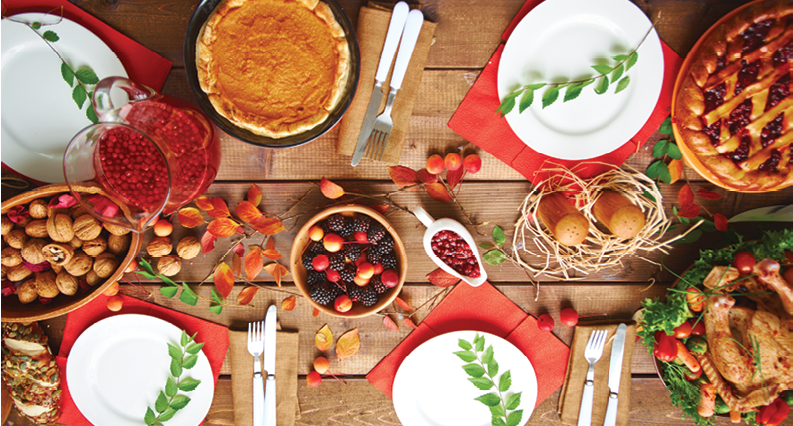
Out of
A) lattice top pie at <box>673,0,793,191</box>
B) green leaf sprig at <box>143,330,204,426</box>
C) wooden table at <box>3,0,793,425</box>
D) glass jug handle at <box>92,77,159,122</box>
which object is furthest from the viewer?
green leaf sprig at <box>143,330,204,426</box>

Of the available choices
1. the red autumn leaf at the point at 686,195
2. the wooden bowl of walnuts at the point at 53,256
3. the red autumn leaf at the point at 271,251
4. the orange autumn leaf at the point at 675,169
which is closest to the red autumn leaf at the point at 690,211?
the red autumn leaf at the point at 686,195

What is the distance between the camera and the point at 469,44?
141cm

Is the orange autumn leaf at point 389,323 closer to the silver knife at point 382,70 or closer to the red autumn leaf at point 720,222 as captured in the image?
the silver knife at point 382,70

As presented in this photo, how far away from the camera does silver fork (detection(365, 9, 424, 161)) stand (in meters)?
1.33

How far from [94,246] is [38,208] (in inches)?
8.6

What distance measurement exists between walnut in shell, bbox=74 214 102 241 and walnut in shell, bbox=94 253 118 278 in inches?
3.2

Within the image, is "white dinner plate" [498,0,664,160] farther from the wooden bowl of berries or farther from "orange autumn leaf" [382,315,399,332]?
"orange autumn leaf" [382,315,399,332]

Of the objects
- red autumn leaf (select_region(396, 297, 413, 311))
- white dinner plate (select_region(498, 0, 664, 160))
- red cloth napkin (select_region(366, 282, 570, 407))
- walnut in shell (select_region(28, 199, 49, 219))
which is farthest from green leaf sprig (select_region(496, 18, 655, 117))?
walnut in shell (select_region(28, 199, 49, 219))

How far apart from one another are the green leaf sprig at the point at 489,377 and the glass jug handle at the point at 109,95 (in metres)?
1.41

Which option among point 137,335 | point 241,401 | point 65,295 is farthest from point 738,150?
point 65,295

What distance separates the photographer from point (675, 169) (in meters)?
1.44

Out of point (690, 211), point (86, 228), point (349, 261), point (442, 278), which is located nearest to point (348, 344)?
point (349, 261)

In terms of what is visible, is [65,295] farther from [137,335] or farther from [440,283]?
[440,283]

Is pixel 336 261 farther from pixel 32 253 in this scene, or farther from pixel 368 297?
pixel 32 253
